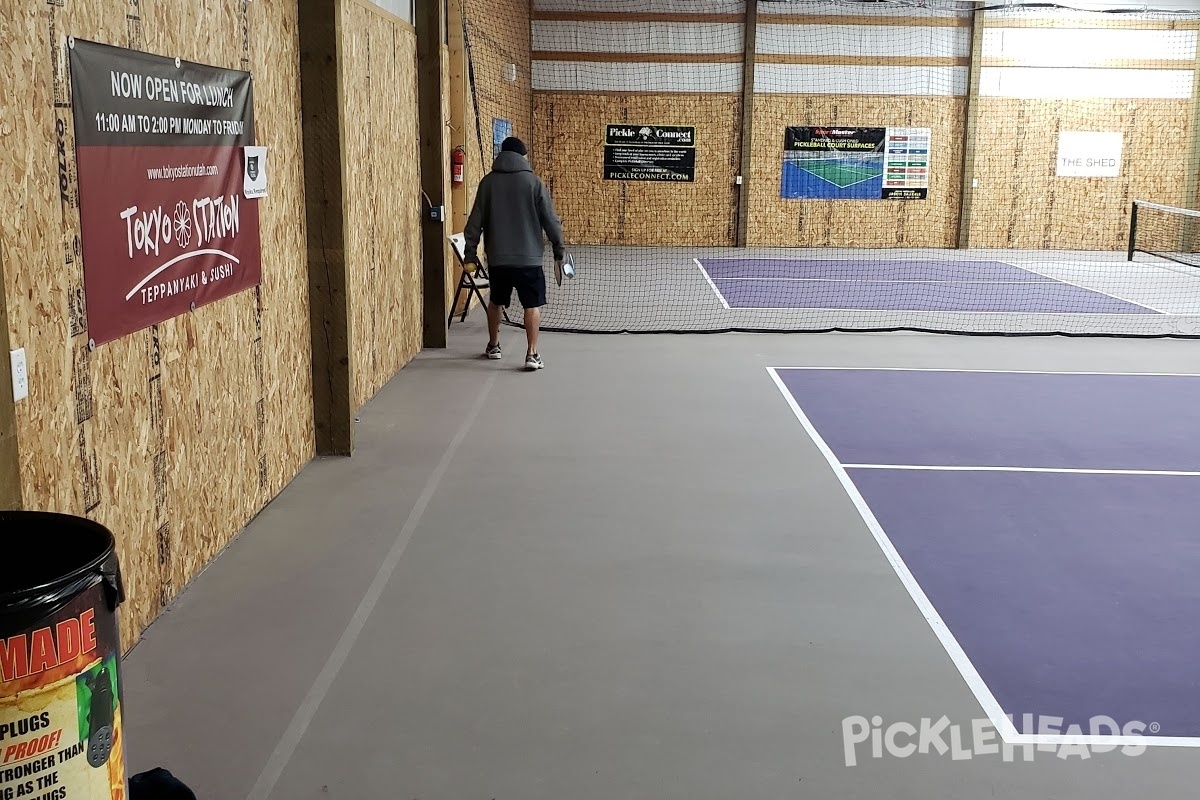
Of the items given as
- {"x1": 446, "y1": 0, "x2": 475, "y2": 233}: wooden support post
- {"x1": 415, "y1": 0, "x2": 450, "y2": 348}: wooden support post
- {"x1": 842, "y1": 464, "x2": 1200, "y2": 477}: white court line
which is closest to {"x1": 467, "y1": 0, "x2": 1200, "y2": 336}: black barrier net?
{"x1": 446, "y1": 0, "x2": 475, "y2": 233}: wooden support post

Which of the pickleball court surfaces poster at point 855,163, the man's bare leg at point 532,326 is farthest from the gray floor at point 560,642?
the pickleball court surfaces poster at point 855,163

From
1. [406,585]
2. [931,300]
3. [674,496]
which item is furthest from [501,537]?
[931,300]

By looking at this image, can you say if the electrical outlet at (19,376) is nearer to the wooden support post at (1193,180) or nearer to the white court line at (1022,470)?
the white court line at (1022,470)

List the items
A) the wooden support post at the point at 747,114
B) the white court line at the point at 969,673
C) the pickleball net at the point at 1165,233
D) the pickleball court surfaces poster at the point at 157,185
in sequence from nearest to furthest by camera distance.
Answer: the white court line at the point at 969,673 < the pickleball court surfaces poster at the point at 157,185 < the wooden support post at the point at 747,114 < the pickleball net at the point at 1165,233

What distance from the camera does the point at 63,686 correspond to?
2348 mm

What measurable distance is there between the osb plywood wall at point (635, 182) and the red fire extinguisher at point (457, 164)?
9767 millimetres

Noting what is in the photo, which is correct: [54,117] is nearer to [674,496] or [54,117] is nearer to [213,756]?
[213,756]

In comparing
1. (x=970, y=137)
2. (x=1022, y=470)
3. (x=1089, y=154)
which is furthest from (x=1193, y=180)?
(x=1022, y=470)

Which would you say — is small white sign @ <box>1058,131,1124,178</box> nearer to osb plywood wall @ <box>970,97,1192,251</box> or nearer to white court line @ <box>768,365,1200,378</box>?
osb plywood wall @ <box>970,97,1192,251</box>

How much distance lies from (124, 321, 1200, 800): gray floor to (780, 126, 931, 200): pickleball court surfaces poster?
594 inches

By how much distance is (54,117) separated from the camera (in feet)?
12.3

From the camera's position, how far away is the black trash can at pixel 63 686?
89.1 inches

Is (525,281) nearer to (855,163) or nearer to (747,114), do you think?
(747,114)

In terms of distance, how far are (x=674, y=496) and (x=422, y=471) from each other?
1505 millimetres
